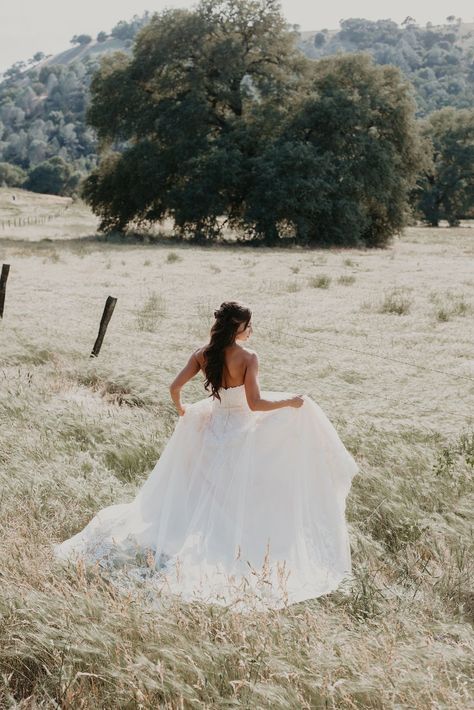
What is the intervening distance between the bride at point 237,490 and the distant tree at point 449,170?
198 ft

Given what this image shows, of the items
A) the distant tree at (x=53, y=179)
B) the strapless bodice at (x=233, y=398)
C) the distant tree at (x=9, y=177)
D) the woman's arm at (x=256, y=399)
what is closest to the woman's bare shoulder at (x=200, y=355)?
the strapless bodice at (x=233, y=398)

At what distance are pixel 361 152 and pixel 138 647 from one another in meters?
37.5

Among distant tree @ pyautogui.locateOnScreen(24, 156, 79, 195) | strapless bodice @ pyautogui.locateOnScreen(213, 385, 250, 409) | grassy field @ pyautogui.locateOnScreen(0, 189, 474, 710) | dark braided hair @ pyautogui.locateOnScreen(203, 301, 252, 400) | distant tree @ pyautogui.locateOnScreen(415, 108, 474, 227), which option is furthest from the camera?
distant tree @ pyautogui.locateOnScreen(24, 156, 79, 195)

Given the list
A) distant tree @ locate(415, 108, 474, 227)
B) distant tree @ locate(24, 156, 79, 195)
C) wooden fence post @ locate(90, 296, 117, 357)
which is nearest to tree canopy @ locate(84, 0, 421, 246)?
distant tree @ locate(415, 108, 474, 227)

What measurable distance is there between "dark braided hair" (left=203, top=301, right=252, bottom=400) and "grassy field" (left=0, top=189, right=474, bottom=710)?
1640 mm

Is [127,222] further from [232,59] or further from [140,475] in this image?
[140,475]

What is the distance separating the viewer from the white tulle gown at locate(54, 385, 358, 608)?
4.61 meters

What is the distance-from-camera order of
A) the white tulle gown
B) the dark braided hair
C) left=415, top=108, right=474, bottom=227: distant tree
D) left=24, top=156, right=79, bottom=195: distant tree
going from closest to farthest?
the white tulle gown < the dark braided hair < left=415, top=108, right=474, bottom=227: distant tree < left=24, top=156, right=79, bottom=195: distant tree

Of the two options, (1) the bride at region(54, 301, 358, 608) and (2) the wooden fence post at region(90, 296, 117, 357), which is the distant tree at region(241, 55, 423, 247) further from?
(1) the bride at region(54, 301, 358, 608)

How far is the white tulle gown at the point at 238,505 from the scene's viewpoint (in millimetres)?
4613

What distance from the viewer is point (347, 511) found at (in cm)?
573

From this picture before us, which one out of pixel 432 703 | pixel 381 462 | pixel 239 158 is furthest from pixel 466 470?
pixel 239 158

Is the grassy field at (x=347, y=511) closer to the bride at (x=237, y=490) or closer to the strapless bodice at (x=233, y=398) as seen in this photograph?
the bride at (x=237, y=490)

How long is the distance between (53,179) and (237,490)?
454 ft
